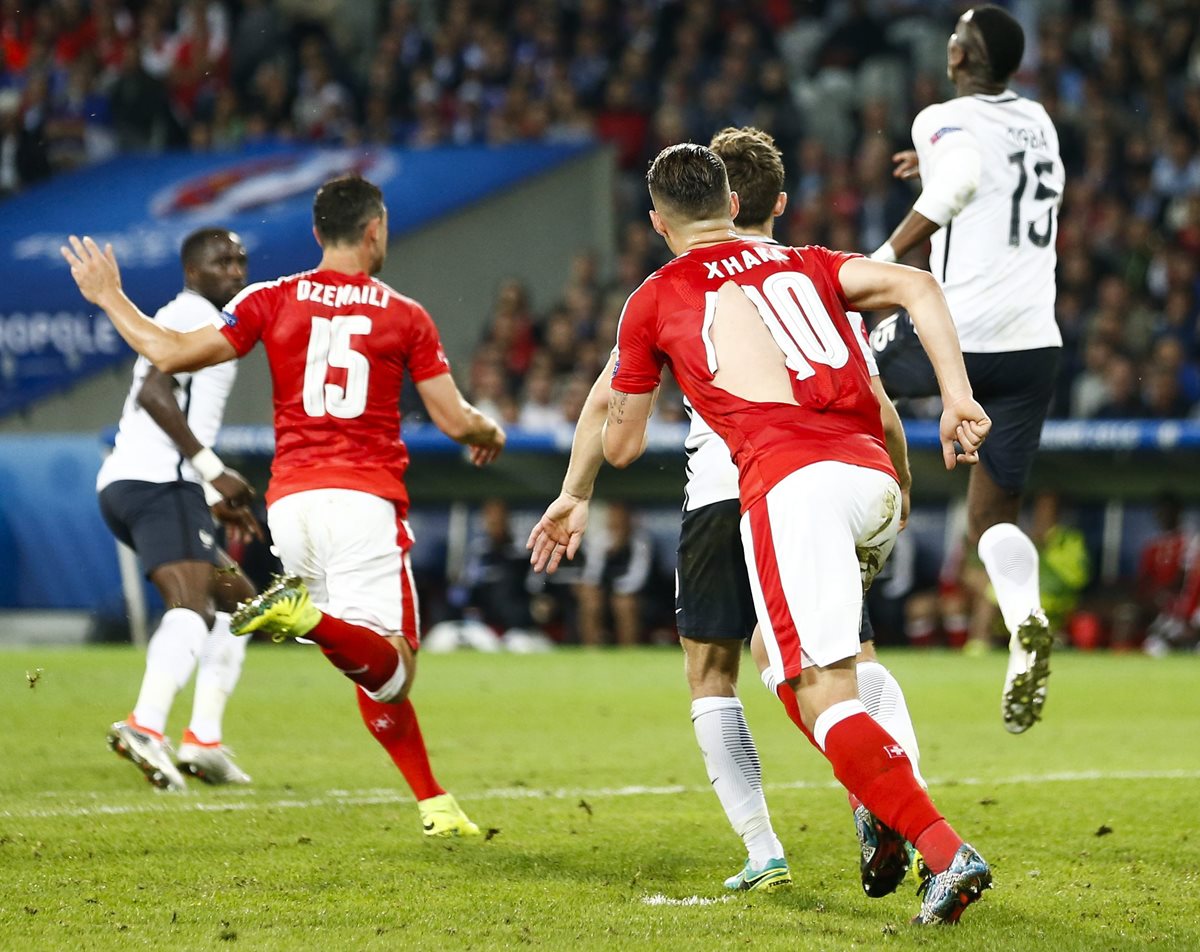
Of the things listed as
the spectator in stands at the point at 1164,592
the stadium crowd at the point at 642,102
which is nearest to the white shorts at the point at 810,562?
the spectator in stands at the point at 1164,592

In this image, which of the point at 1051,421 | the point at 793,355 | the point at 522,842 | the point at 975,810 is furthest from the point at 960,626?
the point at 793,355

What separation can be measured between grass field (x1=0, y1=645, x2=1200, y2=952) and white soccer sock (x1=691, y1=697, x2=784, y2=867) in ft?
0.57

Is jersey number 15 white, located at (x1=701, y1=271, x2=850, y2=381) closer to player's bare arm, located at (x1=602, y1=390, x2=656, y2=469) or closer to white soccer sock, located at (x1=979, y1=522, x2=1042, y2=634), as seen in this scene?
player's bare arm, located at (x1=602, y1=390, x2=656, y2=469)

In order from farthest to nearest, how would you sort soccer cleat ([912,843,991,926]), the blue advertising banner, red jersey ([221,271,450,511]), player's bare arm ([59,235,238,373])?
1. the blue advertising banner
2. red jersey ([221,271,450,511])
3. player's bare arm ([59,235,238,373])
4. soccer cleat ([912,843,991,926])

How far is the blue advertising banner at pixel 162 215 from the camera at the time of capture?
17.7m

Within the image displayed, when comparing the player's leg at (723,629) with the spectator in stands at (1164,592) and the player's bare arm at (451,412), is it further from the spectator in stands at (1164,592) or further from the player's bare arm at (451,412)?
the spectator in stands at (1164,592)

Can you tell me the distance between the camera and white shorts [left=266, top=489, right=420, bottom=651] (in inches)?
249

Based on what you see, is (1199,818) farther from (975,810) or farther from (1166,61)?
(1166,61)

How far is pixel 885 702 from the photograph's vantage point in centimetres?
546

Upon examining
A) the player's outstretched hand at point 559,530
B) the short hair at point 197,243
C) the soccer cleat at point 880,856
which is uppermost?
the short hair at point 197,243

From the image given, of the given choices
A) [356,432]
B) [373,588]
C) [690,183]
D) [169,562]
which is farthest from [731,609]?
[169,562]

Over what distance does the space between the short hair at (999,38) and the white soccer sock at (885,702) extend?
2614 mm

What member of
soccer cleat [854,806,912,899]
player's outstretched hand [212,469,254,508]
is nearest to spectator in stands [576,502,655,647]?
player's outstretched hand [212,469,254,508]

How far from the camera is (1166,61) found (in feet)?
62.3
